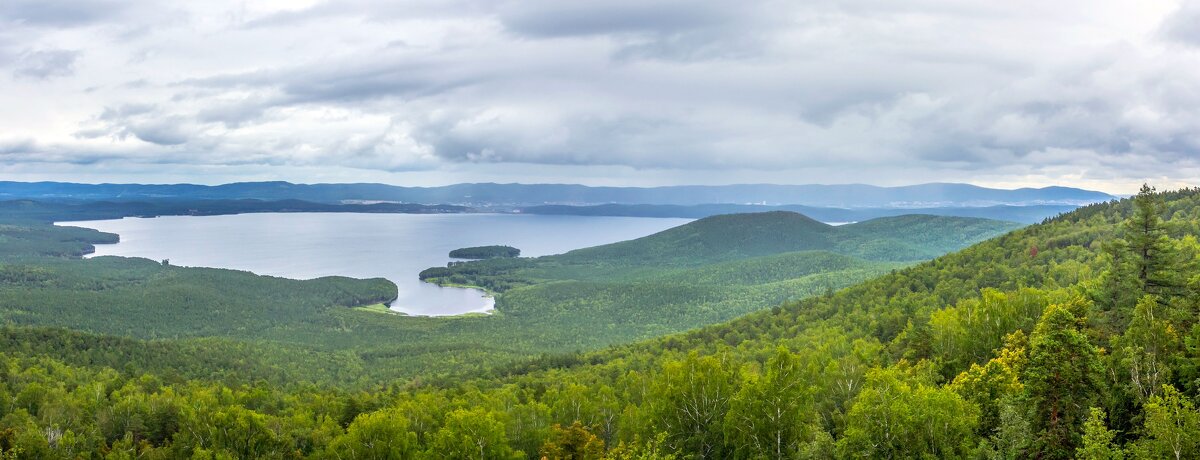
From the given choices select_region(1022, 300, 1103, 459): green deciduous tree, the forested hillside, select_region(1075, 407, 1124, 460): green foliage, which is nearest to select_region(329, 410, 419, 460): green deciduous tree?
select_region(1022, 300, 1103, 459): green deciduous tree

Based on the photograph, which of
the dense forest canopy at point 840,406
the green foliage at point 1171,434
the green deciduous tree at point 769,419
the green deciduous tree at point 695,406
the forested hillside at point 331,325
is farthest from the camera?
the forested hillside at point 331,325

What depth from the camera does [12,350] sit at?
3383 inches

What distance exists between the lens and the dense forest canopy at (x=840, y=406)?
29.3 metres

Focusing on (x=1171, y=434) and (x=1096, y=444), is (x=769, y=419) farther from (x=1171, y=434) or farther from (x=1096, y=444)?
(x=1171, y=434)

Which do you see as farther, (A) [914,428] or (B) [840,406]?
(B) [840,406]

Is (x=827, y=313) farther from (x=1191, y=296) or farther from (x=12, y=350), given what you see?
(x=12, y=350)

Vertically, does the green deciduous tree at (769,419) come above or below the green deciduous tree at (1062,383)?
below

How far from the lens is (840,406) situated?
40.3 meters

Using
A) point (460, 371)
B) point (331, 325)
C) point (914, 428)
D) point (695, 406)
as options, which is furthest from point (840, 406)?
point (331, 325)

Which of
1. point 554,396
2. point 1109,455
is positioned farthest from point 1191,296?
point 554,396

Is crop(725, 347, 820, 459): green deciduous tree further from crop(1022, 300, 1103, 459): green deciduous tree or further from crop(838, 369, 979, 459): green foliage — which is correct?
crop(1022, 300, 1103, 459): green deciduous tree

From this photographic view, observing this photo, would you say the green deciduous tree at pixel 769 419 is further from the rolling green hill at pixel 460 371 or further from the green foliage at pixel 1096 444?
the green foliage at pixel 1096 444

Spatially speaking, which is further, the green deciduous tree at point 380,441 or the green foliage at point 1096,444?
the green deciduous tree at point 380,441

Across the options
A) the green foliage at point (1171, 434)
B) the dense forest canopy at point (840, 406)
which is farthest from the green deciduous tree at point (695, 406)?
the green foliage at point (1171, 434)
